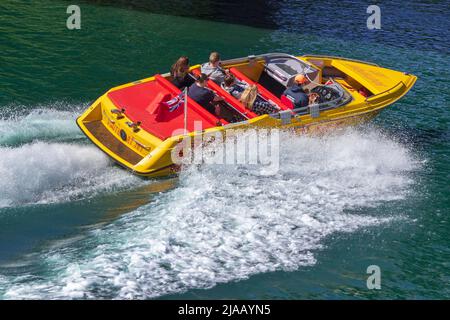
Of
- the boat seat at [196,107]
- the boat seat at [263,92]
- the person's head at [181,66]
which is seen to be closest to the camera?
the boat seat at [196,107]

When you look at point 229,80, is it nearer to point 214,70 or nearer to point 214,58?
point 214,70

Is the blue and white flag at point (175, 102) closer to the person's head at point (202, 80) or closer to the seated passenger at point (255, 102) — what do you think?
the person's head at point (202, 80)

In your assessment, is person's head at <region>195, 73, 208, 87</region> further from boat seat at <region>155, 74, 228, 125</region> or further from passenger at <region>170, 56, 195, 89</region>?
passenger at <region>170, 56, 195, 89</region>

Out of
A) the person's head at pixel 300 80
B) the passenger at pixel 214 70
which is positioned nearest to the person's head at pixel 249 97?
the passenger at pixel 214 70

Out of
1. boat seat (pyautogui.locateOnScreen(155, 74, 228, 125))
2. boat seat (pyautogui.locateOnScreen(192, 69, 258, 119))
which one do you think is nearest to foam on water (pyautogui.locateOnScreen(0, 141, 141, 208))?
boat seat (pyautogui.locateOnScreen(155, 74, 228, 125))

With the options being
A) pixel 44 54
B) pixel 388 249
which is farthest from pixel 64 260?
pixel 44 54

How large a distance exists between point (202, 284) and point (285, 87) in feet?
22.8

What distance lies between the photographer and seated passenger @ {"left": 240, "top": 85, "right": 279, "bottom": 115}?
1517 cm

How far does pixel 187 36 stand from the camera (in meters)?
23.8

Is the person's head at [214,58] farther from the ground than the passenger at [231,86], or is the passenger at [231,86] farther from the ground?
the person's head at [214,58]

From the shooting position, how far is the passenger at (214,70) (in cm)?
1598

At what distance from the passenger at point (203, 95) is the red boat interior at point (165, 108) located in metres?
0.12

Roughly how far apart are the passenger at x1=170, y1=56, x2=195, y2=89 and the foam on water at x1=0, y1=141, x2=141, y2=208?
2.32 meters
